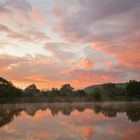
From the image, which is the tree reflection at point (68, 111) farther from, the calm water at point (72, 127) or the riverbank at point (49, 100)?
the riverbank at point (49, 100)

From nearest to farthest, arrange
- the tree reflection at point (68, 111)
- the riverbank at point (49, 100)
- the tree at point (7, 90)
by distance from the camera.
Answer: the tree reflection at point (68, 111) → the riverbank at point (49, 100) → the tree at point (7, 90)

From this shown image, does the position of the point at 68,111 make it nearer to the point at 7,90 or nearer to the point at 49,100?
the point at 49,100

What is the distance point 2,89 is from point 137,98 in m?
33.7

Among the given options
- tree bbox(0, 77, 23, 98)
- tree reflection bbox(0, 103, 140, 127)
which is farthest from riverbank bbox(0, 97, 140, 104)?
tree reflection bbox(0, 103, 140, 127)

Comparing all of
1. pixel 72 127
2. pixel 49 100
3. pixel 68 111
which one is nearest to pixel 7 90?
pixel 49 100

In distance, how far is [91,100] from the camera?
7812 centimetres

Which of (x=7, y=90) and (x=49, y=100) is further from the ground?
(x=7, y=90)

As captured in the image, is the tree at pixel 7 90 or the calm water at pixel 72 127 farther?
the tree at pixel 7 90

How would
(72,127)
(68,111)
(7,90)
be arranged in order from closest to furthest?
(72,127) → (68,111) → (7,90)

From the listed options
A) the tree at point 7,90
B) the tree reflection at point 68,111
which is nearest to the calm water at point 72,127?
the tree reflection at point 68,111

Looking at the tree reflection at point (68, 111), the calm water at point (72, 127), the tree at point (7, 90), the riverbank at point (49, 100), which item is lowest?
the calm water at point (72, 127)

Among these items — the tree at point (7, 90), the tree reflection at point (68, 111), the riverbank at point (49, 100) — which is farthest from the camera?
the tree at point (7, 90)

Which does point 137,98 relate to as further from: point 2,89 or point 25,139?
point 25,139

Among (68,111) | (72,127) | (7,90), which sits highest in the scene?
(7,90)
